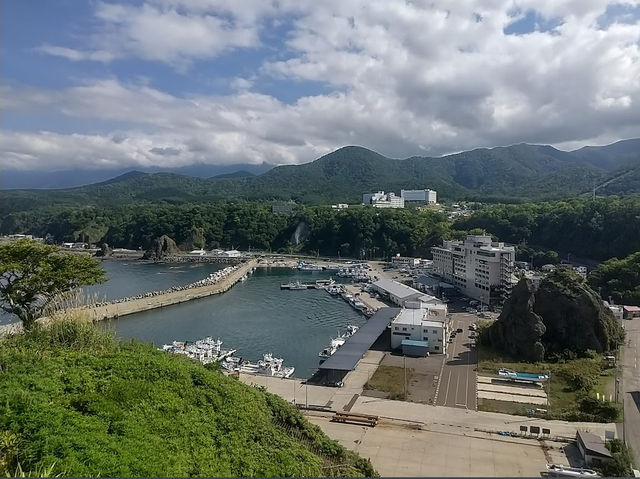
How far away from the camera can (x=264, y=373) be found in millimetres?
16812

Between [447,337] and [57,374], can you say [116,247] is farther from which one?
[57,374]

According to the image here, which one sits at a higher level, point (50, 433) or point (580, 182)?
point (580, 182)

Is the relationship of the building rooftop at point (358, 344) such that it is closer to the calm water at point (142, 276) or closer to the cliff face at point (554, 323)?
the cliff face at point (554, 323)

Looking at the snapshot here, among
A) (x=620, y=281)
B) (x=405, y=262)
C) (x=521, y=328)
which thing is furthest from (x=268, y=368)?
(x=405, y=262)

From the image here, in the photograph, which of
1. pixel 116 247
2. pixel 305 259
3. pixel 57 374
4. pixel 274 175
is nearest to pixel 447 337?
pixel 57 374

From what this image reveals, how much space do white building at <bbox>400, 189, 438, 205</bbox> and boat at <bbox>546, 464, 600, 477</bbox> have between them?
256 feet

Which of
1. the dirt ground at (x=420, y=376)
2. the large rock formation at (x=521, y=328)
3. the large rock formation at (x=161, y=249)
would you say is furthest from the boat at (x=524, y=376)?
the large rock formation at (x=161, y=249)

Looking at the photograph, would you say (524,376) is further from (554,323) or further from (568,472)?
(568,472)

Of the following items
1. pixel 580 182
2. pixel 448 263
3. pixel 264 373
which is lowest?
pixel 264 373

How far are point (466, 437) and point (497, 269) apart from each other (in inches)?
598

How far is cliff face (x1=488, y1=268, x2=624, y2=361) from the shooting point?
55.3 feet

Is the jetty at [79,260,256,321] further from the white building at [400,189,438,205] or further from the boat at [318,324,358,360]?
the white building at [400,189,438,205]

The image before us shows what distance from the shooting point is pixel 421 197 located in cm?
8806

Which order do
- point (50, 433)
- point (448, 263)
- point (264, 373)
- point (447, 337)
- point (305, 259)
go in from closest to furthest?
point (50, 433)
point (264, 373)
point (447, 337)
point (448, 263)
point (305, 259)
